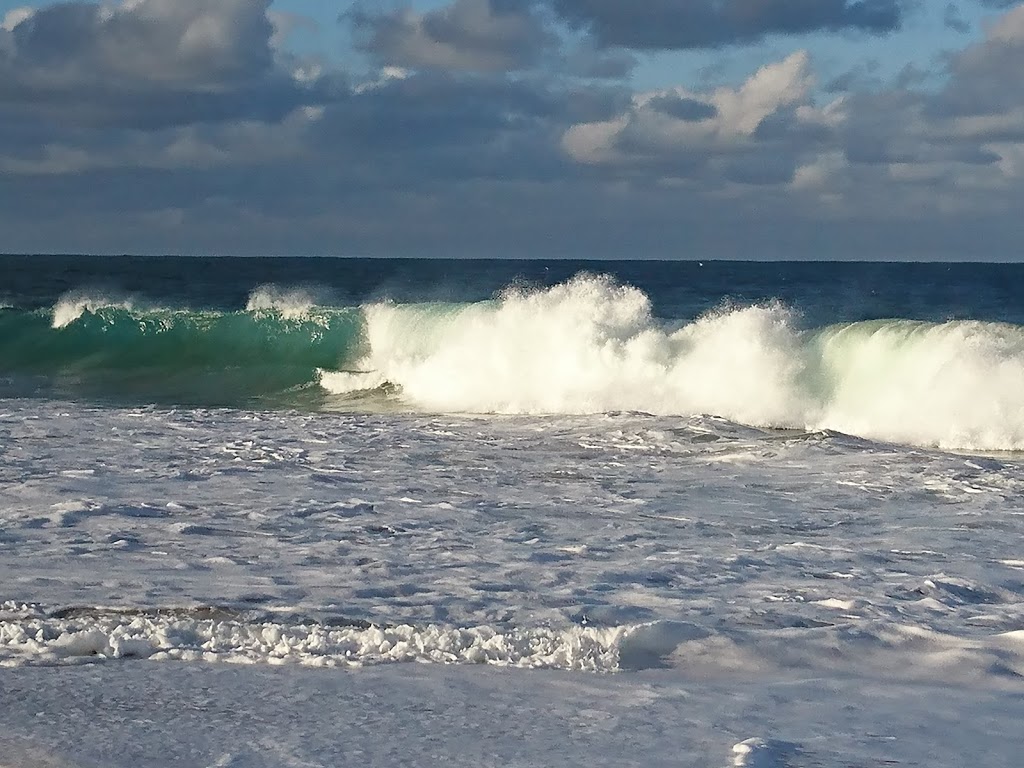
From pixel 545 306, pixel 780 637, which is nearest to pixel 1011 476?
pixel 780 637

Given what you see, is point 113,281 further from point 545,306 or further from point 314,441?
point 314,441

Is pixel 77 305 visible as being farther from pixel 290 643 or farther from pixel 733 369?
pixel 290 643

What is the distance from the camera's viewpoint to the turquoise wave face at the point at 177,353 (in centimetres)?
2375

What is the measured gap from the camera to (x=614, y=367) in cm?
2038

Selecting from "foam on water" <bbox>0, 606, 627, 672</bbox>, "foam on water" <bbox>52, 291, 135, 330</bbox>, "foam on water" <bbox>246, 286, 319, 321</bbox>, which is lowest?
"foam on water" <bbox>52, 291, 135, 330</bbox>

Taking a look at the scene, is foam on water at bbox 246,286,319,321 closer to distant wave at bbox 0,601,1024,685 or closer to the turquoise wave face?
the turquoise wave face

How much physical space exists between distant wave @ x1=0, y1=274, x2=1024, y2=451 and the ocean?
0.29ft

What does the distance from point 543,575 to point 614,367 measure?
12915 mm

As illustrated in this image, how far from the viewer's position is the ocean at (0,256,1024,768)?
4953 mm

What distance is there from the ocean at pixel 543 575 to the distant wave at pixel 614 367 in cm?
9

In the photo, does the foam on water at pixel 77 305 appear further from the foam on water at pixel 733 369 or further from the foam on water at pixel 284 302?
the foam on water at pixel 733 369

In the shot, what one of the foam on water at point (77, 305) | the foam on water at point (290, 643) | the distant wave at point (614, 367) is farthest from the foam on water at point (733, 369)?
the foam on water at point (77, 305)

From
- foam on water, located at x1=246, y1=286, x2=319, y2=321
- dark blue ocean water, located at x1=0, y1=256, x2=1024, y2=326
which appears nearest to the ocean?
foam on water, located at x1=246, y1=286, x2=319, y2=321

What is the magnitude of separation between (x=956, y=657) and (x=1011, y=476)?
5.88m
